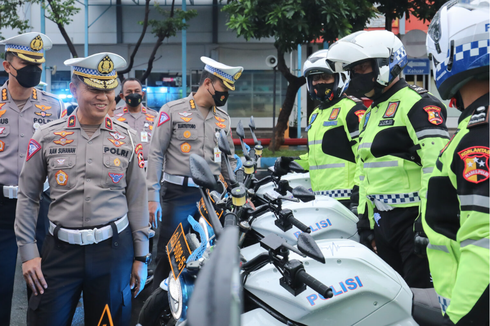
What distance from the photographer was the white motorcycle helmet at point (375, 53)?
9.32ft

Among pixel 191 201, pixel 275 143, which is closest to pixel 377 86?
pixel 191 201

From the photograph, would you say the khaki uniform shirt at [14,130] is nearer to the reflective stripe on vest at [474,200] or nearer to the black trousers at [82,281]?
the black trousers at [82,281]

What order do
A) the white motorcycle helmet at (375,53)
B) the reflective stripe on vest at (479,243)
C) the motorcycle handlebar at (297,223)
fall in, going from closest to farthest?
1. the reflective stripe on vest at (479,243)
2. the motorcycle handlebar at (297,223)
3. the white motorcycle helmet at (375,53)

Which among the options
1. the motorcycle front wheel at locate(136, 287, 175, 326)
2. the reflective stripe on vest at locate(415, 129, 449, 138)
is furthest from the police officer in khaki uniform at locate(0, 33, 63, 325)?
the reflective stripe on vest at locate(415, 129, 449, 138)

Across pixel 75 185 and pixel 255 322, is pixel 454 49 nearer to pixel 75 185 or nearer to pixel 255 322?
pixel 255 322

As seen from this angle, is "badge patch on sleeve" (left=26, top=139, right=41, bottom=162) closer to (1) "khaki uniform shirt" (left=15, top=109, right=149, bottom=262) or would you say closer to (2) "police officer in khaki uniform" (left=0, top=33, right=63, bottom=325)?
(1) "khaki uniform shirt" (left=15, top=109, right=149, bottom=262)

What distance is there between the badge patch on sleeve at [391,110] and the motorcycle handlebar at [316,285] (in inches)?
59.8

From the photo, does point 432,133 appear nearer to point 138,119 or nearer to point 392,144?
point 392,144

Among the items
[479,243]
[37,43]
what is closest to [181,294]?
[479,243]

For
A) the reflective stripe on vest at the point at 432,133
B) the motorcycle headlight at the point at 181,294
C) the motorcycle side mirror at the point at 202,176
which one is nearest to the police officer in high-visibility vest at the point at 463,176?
the motorcycle side mirror at the point at 202,176

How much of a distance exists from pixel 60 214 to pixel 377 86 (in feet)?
6.77

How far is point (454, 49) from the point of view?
1.51 metres

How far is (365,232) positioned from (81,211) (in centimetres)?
181

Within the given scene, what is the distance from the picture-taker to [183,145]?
12.8 ft
